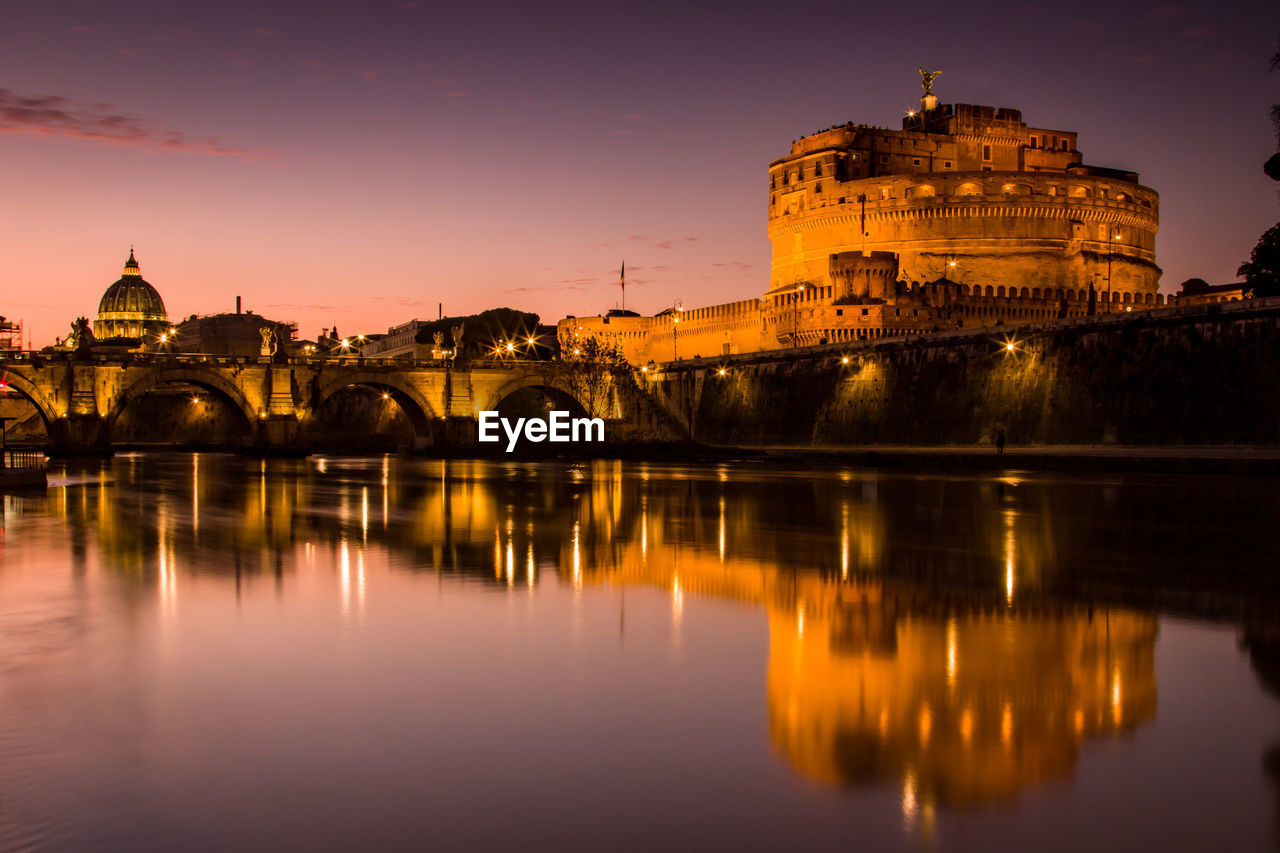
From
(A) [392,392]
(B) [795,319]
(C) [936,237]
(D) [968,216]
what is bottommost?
(A) [392,392]

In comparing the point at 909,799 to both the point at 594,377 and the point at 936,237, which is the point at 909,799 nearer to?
the point at 594,377

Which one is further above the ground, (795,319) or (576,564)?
(795,319)

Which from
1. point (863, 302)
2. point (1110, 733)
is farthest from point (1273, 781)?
point (863, 302)

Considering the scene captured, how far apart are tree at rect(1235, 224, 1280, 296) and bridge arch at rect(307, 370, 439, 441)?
48.8 meters

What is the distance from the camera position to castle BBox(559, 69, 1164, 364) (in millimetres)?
77125

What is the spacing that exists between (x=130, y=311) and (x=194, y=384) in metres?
109

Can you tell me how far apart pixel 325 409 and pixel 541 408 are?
96.6 feet

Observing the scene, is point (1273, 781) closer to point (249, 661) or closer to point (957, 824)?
point (957, 824)

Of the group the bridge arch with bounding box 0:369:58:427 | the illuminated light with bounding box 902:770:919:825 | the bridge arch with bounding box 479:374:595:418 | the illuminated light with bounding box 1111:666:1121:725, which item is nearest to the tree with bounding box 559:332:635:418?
the bridge arch with bounding box 479:374:595:418

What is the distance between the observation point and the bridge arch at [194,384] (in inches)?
2544

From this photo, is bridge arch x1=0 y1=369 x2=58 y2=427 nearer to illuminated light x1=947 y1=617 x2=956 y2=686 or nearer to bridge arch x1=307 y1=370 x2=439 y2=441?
bridge arch x1=307 y1=370 x2=439 y2=441

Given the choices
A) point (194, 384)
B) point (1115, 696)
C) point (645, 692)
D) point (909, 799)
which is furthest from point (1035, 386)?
point (194, 384)

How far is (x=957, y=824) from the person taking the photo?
555cm

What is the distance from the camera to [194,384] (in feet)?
223
